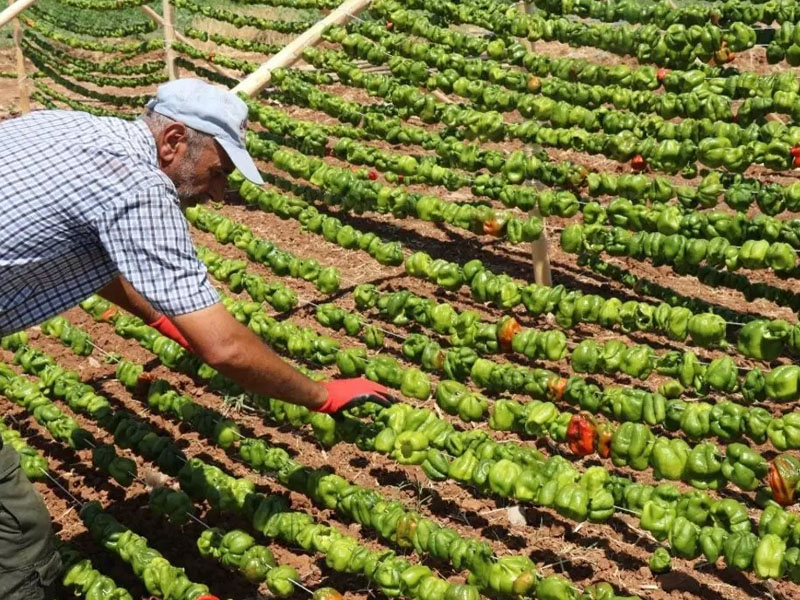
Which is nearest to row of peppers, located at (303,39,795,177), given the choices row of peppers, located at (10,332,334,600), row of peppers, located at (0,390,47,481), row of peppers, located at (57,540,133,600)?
row of peppers, located at (10,332,334,600)

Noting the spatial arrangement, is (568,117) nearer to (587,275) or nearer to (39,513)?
(587,275)

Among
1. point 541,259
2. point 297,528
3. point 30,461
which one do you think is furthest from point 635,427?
point 30,461

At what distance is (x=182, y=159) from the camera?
10.4ft

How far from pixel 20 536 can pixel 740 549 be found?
93.7 inches

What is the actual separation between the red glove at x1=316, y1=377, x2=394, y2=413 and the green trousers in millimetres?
1061

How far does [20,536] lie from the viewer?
338 cm

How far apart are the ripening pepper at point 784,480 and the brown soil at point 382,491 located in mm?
922

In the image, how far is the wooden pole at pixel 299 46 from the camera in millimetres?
5859

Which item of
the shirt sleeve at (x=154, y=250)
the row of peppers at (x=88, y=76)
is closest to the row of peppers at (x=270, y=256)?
the shirt sleeve at (x=154, y=250)

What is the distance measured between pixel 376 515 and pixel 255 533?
2.98 ft

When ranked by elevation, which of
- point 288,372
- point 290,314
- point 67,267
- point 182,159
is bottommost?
point 290,314

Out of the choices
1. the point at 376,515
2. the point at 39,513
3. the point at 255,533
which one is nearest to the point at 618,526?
the point at 376,515

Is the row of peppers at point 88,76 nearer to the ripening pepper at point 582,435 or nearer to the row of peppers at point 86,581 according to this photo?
the row of peppers at point 86,581

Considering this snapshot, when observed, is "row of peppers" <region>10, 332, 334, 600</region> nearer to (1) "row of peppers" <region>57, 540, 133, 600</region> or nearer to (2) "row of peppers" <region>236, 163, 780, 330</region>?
(1) "row of peppers" <region>57, 540, 133, 600</region>
